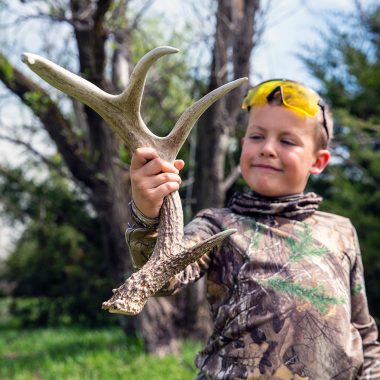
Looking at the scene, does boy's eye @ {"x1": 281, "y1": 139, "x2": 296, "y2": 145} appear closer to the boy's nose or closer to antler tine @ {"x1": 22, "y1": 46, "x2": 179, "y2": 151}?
the boy's nose

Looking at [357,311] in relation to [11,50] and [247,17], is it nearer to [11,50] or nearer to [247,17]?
[247,17]

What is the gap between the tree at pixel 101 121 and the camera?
5.15 m

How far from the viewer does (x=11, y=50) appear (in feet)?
19.0

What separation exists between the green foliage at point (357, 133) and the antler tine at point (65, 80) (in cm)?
426

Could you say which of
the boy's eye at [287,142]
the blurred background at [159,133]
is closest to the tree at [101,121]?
the blurred background at [159,133]

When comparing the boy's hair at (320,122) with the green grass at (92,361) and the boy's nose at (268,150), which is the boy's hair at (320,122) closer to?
the boy's nose at (268,150)

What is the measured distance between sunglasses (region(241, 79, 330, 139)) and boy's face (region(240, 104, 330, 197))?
2cm

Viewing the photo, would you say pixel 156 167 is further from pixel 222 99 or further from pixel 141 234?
pixel 222 99

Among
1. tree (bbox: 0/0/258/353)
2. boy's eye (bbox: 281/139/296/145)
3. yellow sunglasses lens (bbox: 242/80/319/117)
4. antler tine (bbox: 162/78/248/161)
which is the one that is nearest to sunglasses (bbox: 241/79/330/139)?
yellow sunglasses lens (bbox: 242/80/319/117)

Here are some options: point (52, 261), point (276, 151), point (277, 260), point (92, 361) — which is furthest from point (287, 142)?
point (52, 261)

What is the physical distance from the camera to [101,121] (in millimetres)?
5543

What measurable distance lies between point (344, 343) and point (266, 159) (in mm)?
609

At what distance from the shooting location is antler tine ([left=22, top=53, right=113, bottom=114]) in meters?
1.53

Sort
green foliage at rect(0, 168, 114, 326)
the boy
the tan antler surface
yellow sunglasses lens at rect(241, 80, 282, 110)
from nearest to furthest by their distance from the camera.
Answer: the tan antler surface < the boy < yellow sunglasses lens at rect(241, 80, 282, 110) < green foliage at rect(0, 168, 114, 326)
